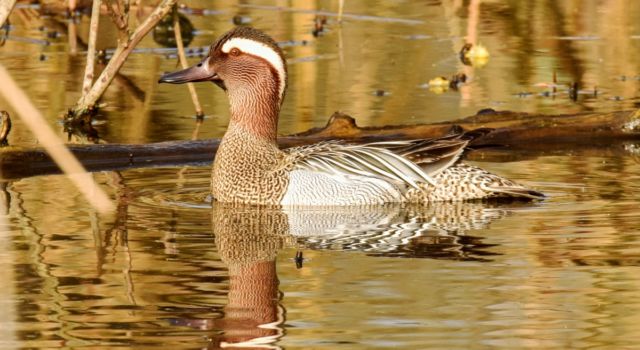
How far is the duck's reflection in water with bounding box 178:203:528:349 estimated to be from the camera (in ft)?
20.8

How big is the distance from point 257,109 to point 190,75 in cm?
50

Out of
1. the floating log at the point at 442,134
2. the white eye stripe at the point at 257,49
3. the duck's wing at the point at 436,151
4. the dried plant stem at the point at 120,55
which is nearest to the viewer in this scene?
the duck's wing at the point at 436,151

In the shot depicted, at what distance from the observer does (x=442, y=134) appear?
11.5 m

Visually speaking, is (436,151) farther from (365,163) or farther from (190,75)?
(190,75)

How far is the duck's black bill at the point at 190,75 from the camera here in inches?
406

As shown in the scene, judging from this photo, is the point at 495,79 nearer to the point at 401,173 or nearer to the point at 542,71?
the point at 542,71

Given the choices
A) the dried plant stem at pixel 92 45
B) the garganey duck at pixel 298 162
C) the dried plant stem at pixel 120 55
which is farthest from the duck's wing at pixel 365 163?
the dried plant stem at pixel 92 45

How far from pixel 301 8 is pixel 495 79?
6114mm

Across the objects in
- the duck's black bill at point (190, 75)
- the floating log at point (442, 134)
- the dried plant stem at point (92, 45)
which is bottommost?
the floating log at point (442, 134)

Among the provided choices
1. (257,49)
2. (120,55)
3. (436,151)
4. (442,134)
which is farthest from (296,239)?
(120,55)

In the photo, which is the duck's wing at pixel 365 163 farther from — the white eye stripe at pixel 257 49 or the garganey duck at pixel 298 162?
the white eye stripe at pixel 257 49

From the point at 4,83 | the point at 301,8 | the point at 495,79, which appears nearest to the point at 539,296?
the point at 4,83

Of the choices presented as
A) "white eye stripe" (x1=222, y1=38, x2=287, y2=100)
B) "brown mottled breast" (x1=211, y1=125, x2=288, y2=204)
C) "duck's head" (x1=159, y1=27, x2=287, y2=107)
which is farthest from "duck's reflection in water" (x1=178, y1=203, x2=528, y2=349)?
"white eye stripe" (x1=222, y1=38, x2=287, y2=100)

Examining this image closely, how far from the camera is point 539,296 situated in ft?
22.3
